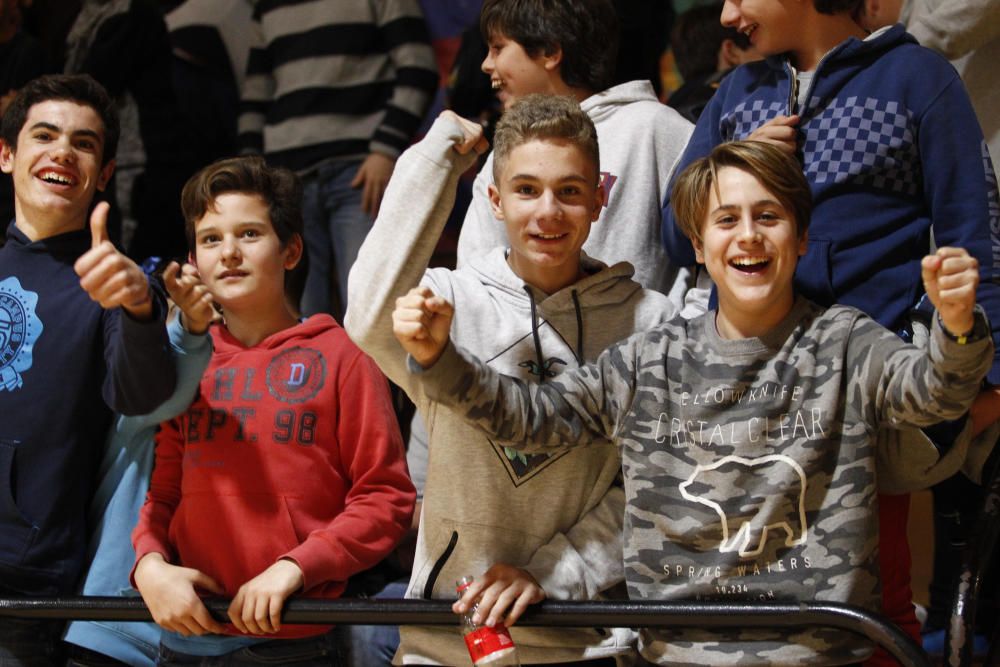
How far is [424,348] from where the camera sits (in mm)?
1696

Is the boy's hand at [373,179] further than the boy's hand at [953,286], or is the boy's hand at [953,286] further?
the boy's hand at [373,179]

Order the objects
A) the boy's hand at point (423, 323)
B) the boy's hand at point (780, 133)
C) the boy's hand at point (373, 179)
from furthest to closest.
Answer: the boy's hand at point (373, 179)
the boy's hand at point (780, 133)
the boy's hand at point (423, 323)

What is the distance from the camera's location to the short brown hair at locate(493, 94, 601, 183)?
1977 millimetres

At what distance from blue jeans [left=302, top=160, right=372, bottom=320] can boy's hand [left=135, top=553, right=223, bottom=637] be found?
58.2 inches

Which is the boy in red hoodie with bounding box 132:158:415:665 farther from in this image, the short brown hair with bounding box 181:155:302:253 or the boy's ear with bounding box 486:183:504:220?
the boy's ear with bounding box 486:183:504:220

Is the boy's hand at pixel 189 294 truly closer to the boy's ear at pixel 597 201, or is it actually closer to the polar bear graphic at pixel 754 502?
the boy's ear at pixel 597 201

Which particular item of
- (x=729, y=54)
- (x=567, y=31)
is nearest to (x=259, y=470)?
(x=567, y=31)

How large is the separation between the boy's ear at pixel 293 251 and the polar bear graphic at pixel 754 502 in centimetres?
90

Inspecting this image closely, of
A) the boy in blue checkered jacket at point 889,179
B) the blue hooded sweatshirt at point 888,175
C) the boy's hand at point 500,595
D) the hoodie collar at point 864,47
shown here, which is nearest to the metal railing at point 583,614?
the boy's hand at point 500,595

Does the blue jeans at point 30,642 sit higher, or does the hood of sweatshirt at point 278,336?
the hood of sweatshirt at point 278,336

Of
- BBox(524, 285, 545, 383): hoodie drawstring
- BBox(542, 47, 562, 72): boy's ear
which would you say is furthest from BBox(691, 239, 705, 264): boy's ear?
BBox(542, 47, 562, 72): boy's ear

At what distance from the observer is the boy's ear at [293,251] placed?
7.34 ft

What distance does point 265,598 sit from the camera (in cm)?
183

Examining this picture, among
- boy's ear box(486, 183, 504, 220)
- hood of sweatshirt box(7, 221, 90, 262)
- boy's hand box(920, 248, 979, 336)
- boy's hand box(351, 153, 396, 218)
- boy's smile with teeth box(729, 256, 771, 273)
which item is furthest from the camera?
boy's hand box(351, 153, 396, 218)
